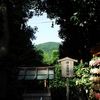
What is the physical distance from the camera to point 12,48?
18875mm

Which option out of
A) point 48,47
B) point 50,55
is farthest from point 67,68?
point 48,47

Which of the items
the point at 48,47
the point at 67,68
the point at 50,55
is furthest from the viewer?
the point at 48,47

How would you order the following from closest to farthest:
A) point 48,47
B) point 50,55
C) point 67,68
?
1. point 67,68
2. point 50,55
3. point 48,47

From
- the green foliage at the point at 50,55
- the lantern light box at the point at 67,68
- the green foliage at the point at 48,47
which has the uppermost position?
the green foliage at the point at 48,47

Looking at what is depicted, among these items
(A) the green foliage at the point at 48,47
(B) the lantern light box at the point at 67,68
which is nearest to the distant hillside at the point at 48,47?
(A) the green foliage at the point at 48,47

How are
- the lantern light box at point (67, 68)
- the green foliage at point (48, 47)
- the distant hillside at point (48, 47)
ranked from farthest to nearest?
the distant hillside at point (48, 47) → the green foliage at point (48, 47) → the lantern light box at point (67, 68)

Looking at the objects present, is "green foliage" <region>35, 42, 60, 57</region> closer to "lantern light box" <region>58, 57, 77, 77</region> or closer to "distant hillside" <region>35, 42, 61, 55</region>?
"distant hillside" <region>35, 42, 61, 55</region>

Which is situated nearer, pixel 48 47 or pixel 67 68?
pixel 67 68

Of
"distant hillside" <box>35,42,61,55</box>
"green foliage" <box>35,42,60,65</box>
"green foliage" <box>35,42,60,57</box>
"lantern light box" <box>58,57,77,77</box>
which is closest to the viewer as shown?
"lantern light box" <box>58,57,77,77</box>

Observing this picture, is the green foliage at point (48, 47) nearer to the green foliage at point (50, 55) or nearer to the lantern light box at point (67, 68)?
the green foliage at point (50, 55)

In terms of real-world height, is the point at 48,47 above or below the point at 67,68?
above

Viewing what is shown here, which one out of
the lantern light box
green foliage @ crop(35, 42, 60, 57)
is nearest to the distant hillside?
green foliage @ crop(35, 42, 60, 57)

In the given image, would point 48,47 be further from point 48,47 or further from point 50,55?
point 50,55

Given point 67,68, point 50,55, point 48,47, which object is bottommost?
point 67,68
